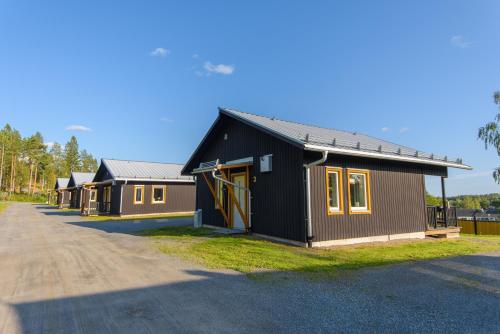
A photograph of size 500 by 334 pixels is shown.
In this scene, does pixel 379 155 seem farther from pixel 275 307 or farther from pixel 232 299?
pixel 232 299

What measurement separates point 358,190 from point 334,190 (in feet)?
3.92

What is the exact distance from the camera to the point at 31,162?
234 feet

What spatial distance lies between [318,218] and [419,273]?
3.28 meters

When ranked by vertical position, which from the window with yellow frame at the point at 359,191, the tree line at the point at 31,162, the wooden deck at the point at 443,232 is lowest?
the wooden deck at the point at 443,232

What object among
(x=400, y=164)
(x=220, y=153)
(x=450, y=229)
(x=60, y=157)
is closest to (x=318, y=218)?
(x=400, y=164)

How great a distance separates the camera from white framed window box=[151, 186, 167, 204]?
905 inches

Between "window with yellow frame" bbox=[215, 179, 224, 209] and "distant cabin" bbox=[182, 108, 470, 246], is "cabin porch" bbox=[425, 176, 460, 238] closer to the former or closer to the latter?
"distant cabin" bbox=[182, 108, 470, 246]

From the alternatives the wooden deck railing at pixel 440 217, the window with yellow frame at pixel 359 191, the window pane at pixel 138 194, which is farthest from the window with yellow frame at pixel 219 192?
the window pane at pixel 138 194

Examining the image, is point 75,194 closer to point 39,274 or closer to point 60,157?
point 39,274

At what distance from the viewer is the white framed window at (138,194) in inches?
875

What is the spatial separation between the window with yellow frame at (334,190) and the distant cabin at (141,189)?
1636cm

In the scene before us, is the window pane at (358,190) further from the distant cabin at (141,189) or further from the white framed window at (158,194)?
the white framed window at (158,194)

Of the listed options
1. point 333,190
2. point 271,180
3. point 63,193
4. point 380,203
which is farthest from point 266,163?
point 63,193

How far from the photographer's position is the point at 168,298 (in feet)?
14.4
